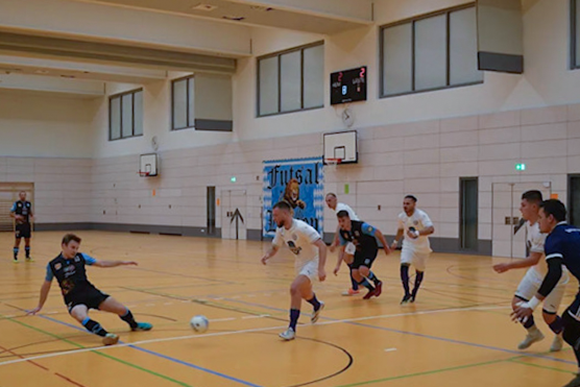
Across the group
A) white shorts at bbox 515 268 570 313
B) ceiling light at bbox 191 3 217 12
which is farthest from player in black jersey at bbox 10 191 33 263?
white shorts at bbox 515 268 570 313

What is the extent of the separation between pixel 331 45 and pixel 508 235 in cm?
1095

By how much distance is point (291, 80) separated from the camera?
32.3m

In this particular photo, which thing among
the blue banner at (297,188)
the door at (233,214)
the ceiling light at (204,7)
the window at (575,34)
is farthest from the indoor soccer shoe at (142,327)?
the door at (233,214)

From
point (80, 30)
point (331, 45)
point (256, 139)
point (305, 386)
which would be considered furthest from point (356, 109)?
point (305, 386)

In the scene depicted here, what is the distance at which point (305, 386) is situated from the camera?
6855 millimetres

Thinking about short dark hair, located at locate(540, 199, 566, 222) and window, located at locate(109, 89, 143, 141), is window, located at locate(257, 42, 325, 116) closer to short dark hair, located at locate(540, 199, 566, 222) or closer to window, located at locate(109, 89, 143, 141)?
window, located at locate(109, 89, 143, 141)

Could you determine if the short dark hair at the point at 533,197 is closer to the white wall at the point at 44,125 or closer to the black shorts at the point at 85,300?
the black shorts at the point at 85,300

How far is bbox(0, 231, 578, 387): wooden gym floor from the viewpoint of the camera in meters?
7.27

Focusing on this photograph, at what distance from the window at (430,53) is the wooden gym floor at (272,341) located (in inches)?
422

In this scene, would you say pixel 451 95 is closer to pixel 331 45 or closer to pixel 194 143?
pixel 331 45

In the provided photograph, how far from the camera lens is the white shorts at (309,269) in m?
9.96

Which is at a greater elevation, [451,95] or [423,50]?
[423,50]

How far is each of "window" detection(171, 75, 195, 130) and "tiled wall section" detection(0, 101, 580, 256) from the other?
1559mm

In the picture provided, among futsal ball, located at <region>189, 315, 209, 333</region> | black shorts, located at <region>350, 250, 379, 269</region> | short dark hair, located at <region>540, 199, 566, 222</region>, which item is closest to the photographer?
short dark hair, located at <region>540, 199, 566, 222</region>
